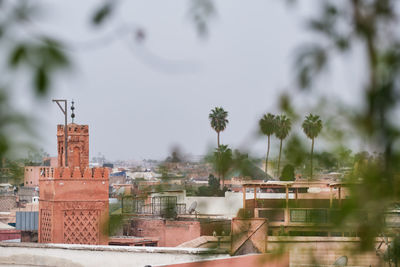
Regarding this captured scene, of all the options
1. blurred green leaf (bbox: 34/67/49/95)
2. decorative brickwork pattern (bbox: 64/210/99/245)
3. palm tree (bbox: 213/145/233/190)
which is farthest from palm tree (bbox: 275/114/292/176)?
decorative brickwork pattern (bbox: 64/210/99/245)

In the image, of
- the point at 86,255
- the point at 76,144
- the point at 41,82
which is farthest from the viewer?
the point at 76,144

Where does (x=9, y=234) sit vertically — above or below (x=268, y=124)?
below

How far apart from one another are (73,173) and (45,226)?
7.78 feet

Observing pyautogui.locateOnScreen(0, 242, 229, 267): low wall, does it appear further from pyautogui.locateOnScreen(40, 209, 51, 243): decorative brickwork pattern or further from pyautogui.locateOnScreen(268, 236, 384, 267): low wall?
pyautogui.locateOnScreen(268, 236, 384, 267): low wall

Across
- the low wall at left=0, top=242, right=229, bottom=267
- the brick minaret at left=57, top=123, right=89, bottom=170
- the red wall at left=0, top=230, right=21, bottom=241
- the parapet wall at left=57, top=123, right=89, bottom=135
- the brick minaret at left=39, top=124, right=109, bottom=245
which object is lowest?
the red wall at left=0, top=230, right=21, bottom=241

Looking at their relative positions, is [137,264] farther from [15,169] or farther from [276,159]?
[276,159]

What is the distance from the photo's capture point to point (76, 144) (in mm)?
18828

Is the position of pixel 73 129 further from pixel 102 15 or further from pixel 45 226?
pixel 102 15

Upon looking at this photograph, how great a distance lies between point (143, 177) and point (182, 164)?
0.69 ft

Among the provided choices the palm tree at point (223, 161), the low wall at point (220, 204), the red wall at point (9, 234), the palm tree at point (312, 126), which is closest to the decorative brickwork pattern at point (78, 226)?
the red wall at point (9, 234)

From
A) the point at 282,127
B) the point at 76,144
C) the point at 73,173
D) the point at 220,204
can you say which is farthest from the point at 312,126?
the point at 76,144

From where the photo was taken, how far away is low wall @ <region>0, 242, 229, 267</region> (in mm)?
12984

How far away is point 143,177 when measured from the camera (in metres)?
1.98

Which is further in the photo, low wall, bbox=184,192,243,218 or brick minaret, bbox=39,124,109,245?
brick minaret, bbox=39,124,109,245
